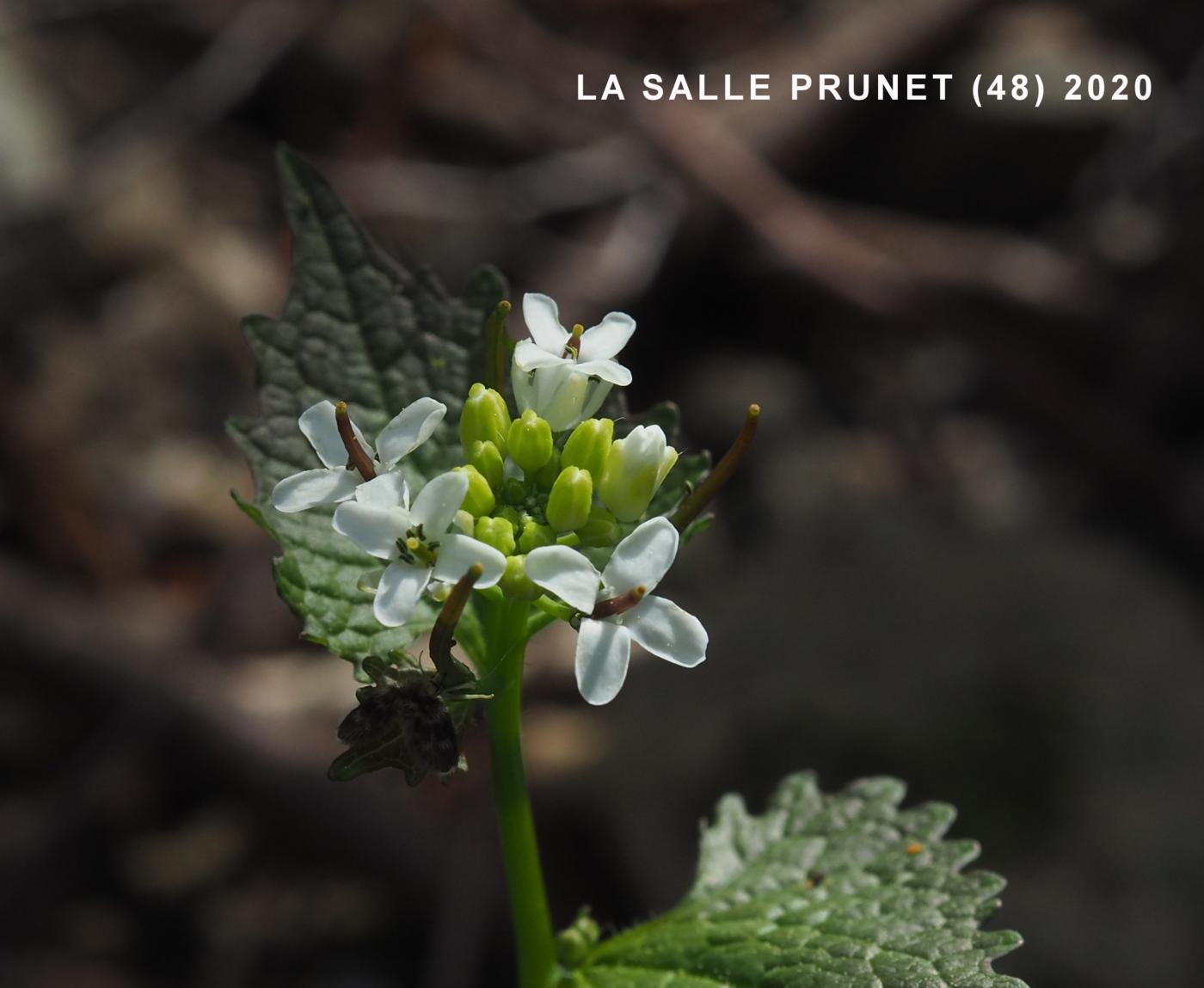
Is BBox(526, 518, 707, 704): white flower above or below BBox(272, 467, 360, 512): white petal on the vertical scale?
below

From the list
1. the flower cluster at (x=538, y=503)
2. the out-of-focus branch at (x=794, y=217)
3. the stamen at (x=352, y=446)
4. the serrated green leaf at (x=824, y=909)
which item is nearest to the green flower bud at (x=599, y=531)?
the flower cluster at (x=538, y=503)

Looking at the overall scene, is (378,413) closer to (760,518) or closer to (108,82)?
(760,518)

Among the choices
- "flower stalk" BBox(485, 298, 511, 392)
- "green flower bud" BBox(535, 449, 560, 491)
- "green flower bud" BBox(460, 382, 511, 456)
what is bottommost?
"green flower bud" BBox(535, 449, 560, 491)

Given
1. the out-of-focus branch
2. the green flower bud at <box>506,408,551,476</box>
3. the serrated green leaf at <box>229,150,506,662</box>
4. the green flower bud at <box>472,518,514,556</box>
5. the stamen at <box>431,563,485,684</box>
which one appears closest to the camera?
the stamen at <box>431,563,485,684</box>

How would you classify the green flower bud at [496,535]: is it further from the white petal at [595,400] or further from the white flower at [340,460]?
the white petal at [595,400]

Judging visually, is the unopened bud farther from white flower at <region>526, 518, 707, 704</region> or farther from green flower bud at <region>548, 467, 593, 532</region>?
white flower at <region>526, 518, 707, 704</region>

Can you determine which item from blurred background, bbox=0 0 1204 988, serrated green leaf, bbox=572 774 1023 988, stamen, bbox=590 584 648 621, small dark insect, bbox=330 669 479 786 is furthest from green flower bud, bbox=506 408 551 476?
blurred background, bbox=0 0 1204 988

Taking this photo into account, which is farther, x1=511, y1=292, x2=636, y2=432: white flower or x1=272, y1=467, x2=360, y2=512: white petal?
x1=511, y1=292, x2=636, y2=432: white flower

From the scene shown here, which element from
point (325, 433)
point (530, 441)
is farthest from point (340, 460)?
point (530, 441)
